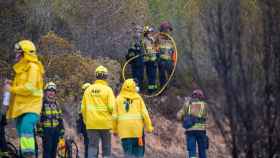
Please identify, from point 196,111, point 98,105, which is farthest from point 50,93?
Answer: point 196,111

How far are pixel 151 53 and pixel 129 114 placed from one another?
5690mm

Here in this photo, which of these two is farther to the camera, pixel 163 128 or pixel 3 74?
pixel 163 128

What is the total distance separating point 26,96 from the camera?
11.2 metres

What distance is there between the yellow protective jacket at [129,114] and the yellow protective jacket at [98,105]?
22cm

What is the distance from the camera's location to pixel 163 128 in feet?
68.9

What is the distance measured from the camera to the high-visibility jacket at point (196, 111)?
14750 millimetres

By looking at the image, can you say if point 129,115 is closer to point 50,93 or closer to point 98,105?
point 98,105

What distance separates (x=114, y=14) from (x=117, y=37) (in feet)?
2.06

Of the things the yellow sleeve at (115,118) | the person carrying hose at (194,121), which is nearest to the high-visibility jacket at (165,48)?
the person carrying hose at (194,121)

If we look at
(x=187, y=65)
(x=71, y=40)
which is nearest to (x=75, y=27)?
(x=71, y=40)

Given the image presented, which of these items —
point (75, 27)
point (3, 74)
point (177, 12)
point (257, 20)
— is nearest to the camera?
point (257, 20)

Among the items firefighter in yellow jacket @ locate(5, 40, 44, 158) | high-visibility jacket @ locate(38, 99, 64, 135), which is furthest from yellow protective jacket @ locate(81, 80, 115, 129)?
firefighter in yellow jacket @ locate(5, 40, 44, 158)

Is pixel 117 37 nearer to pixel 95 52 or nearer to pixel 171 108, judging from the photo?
pixel 95 52

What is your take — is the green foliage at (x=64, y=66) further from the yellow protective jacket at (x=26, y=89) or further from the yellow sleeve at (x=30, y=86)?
the yellow sleeve at (x=30, y=86)
